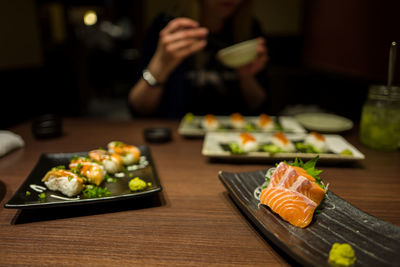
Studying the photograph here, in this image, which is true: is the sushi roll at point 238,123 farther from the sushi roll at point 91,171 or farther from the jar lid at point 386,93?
the sushi roll at point 91,171

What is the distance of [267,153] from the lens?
1.56 meters

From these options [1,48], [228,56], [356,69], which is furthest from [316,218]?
[1,48]

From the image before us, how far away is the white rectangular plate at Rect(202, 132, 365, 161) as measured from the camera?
1518mm

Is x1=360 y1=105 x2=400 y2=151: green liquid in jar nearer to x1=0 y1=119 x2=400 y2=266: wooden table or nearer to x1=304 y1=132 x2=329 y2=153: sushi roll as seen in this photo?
x1=0 y1=119 x2=400 y2=266: wooden table

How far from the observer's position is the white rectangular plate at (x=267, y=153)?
4.98 feet

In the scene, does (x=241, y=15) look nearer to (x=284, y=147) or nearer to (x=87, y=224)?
(x=284, y=147)

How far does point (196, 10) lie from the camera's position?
2.36 meters

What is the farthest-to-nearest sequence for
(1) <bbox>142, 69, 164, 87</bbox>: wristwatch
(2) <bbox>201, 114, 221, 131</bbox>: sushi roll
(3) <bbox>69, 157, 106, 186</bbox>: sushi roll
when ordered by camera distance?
(1) <bbox>142, 69, 164, 87</bbox>: wristwatch
(2) <bbox>201, 114, 221, 131</bbox>: sushi roll
(3) <bbox>69, 157, 106, 186</bbox>: sushi roll

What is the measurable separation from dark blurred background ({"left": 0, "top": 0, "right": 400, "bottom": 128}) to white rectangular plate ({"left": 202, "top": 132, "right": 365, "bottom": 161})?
4.66 ft

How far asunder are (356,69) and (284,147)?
2858mm

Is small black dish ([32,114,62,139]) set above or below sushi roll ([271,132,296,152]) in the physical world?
above

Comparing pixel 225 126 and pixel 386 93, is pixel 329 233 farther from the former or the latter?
pixel 225 126

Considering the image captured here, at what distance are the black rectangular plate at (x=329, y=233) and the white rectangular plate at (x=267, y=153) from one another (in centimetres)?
45

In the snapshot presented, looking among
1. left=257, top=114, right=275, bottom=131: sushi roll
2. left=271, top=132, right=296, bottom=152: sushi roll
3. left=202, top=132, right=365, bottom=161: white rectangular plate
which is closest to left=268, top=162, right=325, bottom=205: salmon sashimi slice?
left=202, top=132, right=365, bottom=161: white rectangular plate
